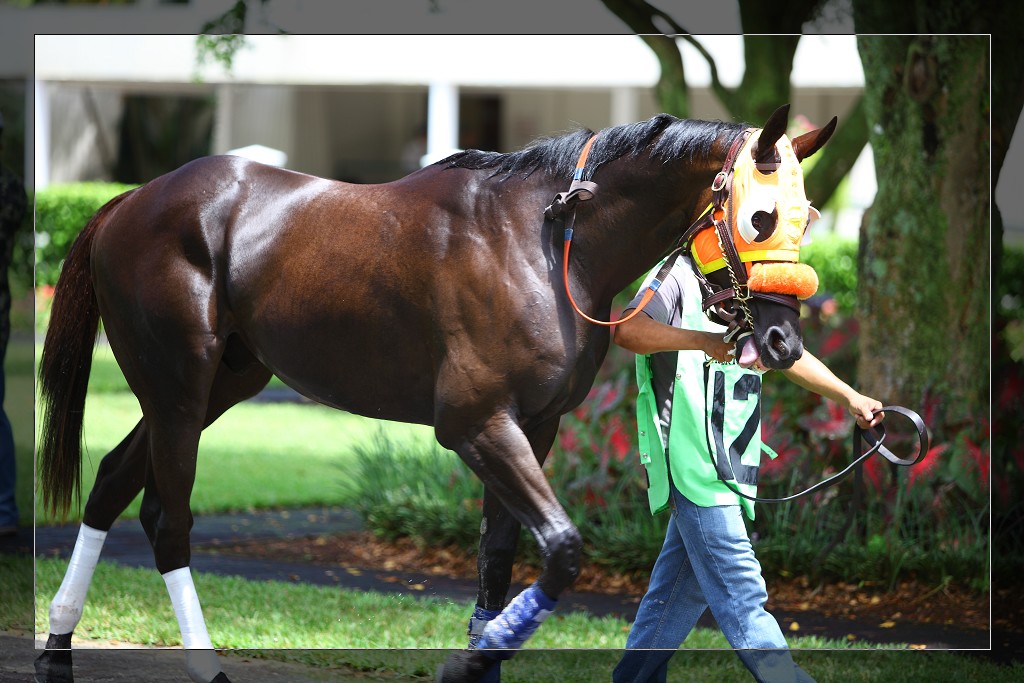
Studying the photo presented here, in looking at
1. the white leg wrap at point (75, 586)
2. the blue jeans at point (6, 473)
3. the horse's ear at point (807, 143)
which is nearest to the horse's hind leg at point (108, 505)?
the white leg wrap at point (75, 586)

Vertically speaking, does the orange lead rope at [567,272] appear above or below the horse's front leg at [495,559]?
above

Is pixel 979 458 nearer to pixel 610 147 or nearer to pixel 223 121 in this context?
pixel 610 147

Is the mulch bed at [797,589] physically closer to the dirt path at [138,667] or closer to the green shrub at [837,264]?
the dirt path at [138,667]

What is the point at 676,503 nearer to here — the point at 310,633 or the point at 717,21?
the point at 310,633

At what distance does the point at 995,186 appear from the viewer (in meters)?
4.96

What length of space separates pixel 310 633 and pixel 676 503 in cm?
192

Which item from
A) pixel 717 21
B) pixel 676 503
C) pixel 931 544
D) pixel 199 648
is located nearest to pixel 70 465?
pixel 199 648

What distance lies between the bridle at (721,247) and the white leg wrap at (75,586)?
6.29 ft

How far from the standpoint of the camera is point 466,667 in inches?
137

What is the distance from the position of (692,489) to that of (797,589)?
2319 millimetres

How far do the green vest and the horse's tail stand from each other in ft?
6.63

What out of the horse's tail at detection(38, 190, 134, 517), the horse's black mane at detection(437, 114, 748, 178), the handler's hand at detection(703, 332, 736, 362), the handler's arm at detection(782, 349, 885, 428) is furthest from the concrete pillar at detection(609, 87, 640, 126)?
the handler's hand at detection(703, 332, 736, 362)

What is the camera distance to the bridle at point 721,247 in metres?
3.21

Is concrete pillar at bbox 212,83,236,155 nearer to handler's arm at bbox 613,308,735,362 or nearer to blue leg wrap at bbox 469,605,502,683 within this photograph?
blue leg wrap at bbox 469,605,502,683
